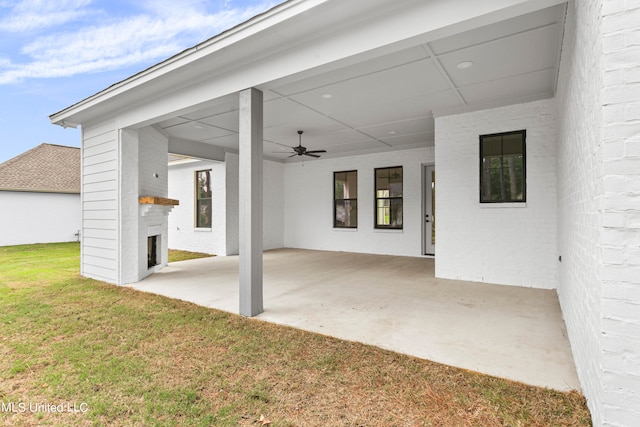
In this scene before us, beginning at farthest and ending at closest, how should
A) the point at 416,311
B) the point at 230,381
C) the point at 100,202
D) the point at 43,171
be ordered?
1. the point at 43,171
2. the point at 100,202
3. the point at 416,311
4. the point at 230,381

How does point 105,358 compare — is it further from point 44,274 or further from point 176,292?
point 44,274

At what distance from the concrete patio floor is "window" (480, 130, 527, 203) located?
55.7 inches

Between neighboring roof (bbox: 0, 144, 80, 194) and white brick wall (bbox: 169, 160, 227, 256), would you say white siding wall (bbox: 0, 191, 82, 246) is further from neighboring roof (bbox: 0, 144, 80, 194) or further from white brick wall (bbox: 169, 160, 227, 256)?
white brick wall (bbox: 169, 160, 227, 256)

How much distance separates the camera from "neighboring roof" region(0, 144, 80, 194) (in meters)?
11.3

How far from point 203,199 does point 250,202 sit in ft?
21.4

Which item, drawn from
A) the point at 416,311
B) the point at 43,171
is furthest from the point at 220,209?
the point at 43,171

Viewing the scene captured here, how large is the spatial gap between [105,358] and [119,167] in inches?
139

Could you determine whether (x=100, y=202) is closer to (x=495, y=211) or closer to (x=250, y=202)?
(x=250, y=202)

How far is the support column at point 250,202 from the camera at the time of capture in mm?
3510

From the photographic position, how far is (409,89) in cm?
438

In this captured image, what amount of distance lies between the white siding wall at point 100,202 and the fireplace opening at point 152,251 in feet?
2.62

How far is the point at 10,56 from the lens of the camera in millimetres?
32625

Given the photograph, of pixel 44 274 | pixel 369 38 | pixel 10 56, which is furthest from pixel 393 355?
pixel 10 56

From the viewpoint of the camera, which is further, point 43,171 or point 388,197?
point 43,171
